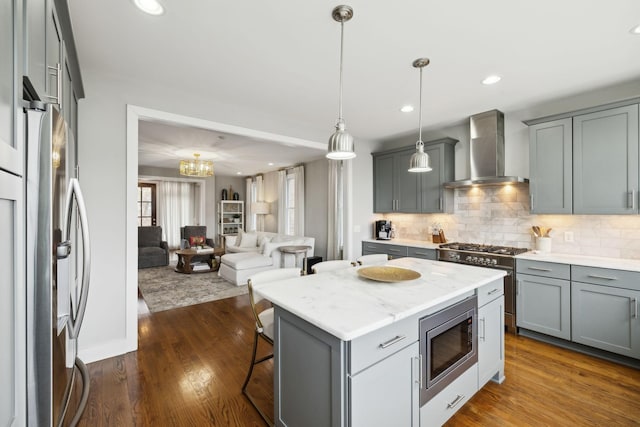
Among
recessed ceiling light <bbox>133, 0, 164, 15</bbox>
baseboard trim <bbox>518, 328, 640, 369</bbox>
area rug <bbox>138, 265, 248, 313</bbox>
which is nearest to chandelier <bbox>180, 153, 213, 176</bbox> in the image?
area rug <bbox>138, 265, 248, 313</bbox>

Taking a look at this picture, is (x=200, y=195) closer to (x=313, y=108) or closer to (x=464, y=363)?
(x=313, y=108)

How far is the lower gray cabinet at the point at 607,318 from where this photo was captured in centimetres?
245

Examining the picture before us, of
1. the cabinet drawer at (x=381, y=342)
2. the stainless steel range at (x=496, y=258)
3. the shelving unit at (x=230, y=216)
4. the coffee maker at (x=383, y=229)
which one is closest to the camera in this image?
the cabinet drawer at (x=381, y=342)

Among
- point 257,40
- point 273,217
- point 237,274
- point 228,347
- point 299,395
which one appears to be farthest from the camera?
point 273,217

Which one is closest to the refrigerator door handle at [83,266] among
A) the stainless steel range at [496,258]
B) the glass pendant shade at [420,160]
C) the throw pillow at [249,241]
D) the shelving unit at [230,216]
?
the glass pendant shade at [420,160]

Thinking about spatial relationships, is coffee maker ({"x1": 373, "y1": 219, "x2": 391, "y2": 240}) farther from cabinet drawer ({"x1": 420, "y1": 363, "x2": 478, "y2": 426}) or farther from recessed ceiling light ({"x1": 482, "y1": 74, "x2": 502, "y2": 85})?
cabinet drawer ({"x1": 420, "y1": 363, "x2": 478, "y2": 426})

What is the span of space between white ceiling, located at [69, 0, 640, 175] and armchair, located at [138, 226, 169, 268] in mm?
4847

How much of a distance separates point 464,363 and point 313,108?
299 centimetres

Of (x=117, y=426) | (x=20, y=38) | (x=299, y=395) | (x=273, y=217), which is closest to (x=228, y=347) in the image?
(x=117, y=426)

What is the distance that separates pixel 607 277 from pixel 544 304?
0.59 meters

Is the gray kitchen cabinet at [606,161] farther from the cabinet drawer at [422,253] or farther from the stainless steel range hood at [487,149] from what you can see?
the cabinet drawer at [422,253]

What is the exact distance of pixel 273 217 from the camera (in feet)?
26.3

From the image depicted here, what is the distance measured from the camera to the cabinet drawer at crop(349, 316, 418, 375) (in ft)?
4.10

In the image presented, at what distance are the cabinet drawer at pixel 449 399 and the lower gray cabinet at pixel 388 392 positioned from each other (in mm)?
108
